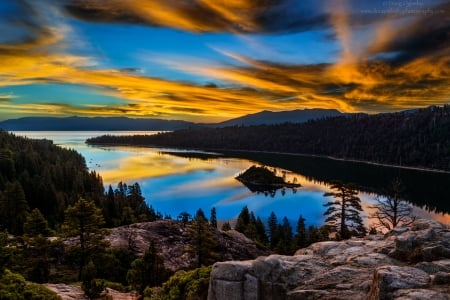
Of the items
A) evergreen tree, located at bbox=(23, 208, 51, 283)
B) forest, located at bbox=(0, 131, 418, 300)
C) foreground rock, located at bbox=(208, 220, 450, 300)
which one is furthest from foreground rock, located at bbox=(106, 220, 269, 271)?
foreground rock, located at bbox=(208, 220, 450, 300)

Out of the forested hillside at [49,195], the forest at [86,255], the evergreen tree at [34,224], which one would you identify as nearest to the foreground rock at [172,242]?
the forest at [86,255]

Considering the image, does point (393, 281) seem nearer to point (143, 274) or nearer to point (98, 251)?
point (143, 274)

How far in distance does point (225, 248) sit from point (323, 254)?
126ft

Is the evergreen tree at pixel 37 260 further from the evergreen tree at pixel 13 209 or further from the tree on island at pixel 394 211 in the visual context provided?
the evergreen tree at pixel 13 209

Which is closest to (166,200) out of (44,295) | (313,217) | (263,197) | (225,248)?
(263,197)

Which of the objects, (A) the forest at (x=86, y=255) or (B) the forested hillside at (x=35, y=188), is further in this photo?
(B) the forested hillside at (x=35, y=188)

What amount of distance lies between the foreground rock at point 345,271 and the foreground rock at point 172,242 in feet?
102

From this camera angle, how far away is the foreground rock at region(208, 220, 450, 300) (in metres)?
10.6

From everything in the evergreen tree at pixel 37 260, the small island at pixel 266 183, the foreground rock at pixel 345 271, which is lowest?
the small island at pixel 266 183

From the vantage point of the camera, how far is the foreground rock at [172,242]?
45428 millimetres

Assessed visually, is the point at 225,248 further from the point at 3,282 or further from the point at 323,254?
the point at 323,254

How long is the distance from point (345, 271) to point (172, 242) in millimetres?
40067

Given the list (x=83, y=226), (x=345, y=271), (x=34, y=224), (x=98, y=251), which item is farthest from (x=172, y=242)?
(x=345, y=271)

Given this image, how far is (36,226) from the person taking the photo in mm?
40656
